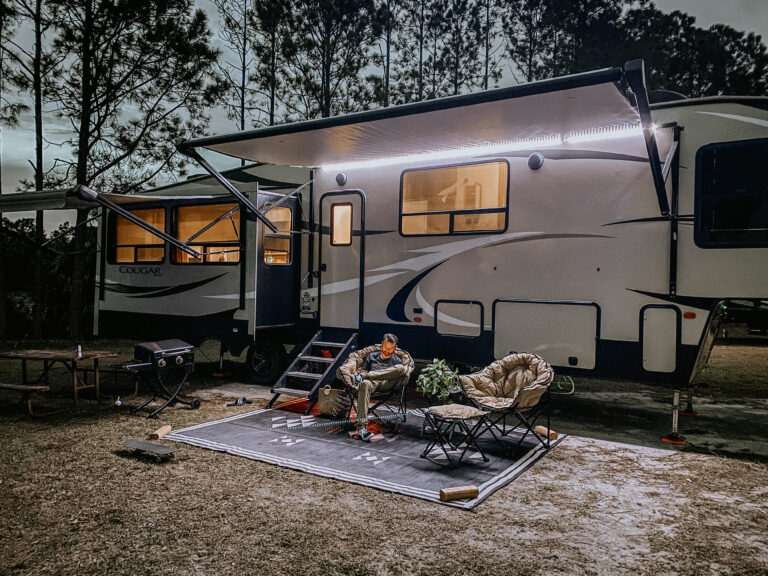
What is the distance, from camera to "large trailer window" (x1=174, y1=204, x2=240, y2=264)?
7770mm

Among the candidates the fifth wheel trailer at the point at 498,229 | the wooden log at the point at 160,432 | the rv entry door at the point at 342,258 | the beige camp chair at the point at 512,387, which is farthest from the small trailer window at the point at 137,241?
the beige camp chair at the point at 512,387

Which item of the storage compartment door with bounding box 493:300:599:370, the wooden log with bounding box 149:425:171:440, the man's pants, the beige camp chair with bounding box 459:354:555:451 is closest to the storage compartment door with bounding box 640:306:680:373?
the storage compartment door with bounding box 493:300:599:370

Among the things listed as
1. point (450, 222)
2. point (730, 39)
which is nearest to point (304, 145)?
point (450, 222)

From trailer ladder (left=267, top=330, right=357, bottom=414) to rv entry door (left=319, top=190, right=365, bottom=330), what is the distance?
288 millimetres

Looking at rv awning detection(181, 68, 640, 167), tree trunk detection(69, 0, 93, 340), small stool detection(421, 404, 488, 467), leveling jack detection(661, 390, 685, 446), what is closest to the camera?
rv awning detection(181, 68, 640, 167)

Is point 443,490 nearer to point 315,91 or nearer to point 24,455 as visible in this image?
point 24,455

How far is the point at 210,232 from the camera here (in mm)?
8047

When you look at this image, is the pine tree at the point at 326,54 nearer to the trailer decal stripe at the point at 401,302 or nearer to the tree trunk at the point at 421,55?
the tree trunk at the point at 421,55

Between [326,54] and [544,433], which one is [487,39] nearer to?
[326,54]

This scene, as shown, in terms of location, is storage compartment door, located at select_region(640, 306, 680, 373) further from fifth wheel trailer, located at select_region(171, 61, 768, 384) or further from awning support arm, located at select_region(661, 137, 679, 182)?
awning support arm, located at select_region(661, 137, 679, 182)

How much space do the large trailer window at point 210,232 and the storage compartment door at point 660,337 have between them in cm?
504

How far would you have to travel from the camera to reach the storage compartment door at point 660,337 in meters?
5.30

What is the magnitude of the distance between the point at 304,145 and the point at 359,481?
147 inches

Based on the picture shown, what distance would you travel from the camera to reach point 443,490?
3863 millimetres
